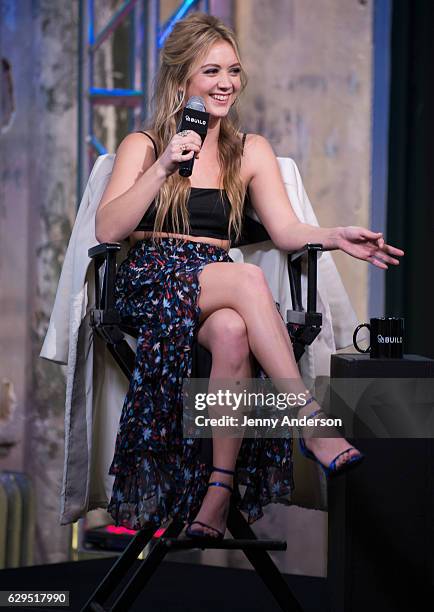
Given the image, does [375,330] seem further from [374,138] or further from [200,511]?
[374,138]

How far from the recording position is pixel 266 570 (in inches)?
77.9

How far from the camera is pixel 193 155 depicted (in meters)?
2.02

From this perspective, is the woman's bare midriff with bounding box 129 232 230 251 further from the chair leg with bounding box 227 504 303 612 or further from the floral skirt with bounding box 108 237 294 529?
the chair leg with bounding box 227 504 303 612

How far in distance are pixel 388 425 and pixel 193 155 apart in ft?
2.47

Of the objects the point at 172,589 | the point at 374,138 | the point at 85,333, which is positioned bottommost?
the point at 172,589

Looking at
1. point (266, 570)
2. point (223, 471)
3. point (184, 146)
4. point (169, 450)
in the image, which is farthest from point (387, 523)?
point (184, 146)

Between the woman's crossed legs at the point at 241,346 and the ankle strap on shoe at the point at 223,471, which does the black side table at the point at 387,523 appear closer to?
the woman's crossed legs at the point at 241,346

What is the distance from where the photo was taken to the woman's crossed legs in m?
1.90

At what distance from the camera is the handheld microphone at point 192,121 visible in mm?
2023

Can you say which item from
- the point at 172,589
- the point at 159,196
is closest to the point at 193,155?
the point at 159,196

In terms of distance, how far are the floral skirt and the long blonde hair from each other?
27 centimetres

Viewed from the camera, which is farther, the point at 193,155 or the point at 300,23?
the point at 300,23

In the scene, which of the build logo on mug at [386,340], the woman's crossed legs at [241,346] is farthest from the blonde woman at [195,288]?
the build logo on mug at [386,340]

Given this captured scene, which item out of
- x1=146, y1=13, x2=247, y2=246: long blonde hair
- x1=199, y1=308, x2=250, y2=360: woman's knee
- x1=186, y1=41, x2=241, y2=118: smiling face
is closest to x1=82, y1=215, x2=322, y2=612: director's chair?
x1=199, y1=308, x2=250, y2=360: woman's knee
